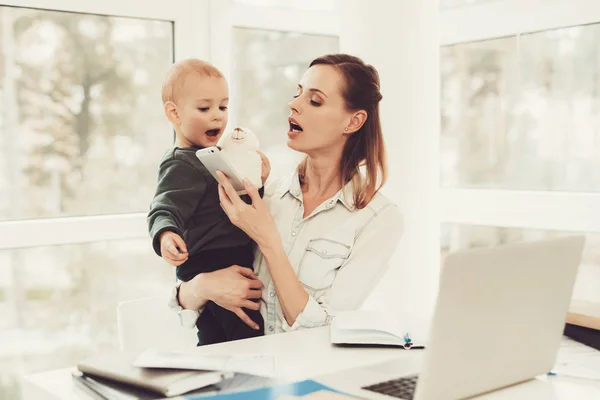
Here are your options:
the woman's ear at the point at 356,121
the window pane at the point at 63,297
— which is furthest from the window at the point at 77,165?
the woman's ear at the point at 356,121

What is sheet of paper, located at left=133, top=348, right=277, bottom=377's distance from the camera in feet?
4.40

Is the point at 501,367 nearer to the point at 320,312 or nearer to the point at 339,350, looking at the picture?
the point at 339,350

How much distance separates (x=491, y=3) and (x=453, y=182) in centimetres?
76

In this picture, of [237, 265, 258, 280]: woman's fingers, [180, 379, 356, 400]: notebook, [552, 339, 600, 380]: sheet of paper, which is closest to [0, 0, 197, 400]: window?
[237, 265, 258, 280]: woman's fingers

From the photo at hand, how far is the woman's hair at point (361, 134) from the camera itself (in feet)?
7.02

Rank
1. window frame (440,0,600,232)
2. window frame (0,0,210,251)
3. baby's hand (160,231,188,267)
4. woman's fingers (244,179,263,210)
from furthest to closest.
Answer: window frame (440,0,600,232)
window frame (0,0,210,251)
woman's fingers (244,179,263,210)
baby's hand (160,231,188,267)

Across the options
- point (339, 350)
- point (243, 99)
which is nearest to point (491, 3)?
point (243, 99)

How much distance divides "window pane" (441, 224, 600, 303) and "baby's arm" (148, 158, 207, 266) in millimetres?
825

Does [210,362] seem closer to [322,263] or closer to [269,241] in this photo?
[269,241]

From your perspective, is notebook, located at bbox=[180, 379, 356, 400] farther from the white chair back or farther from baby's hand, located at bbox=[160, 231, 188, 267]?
the white chair back

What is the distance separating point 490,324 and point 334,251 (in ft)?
2.82

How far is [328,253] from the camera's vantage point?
205 centimetres

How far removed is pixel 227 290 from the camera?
193 centimetres

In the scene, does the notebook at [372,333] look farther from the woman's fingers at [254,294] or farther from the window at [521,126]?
the window at [521,126]
